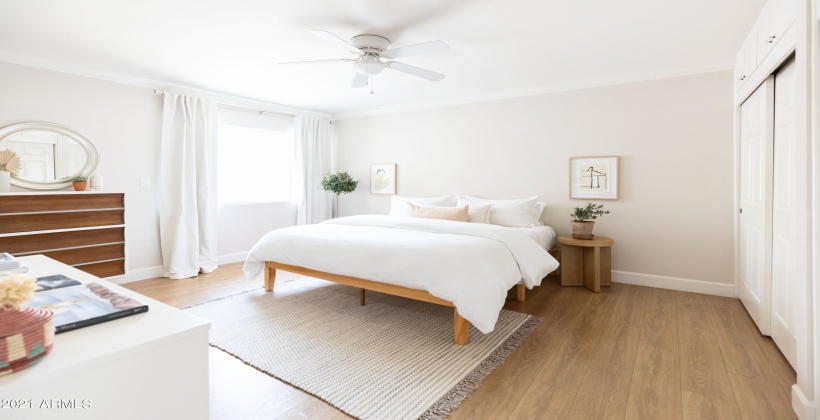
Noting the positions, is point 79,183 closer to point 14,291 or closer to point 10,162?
point 10,162

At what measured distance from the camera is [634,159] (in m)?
4.12

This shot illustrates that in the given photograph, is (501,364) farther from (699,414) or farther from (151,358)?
(151,358)

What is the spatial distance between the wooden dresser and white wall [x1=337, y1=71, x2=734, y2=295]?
3.76m

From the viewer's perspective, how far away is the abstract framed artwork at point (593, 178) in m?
4.23

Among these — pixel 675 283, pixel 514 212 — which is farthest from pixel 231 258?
pixel 675 283

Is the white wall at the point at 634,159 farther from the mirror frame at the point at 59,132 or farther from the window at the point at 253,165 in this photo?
the mirror frame at the point at 59,132

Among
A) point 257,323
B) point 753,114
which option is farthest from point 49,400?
point 753,114

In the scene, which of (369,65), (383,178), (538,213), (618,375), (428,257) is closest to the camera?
(618,375)

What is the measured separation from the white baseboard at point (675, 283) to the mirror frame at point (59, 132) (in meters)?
5.60

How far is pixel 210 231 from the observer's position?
15.8 ft

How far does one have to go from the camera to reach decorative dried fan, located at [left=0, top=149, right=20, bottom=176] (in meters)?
3.38

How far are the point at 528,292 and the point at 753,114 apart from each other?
2.33 m

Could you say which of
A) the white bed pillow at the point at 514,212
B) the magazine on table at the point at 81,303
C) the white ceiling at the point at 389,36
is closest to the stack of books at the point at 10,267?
the magazine on table at the point at 81,303

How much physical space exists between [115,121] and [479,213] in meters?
4.05
